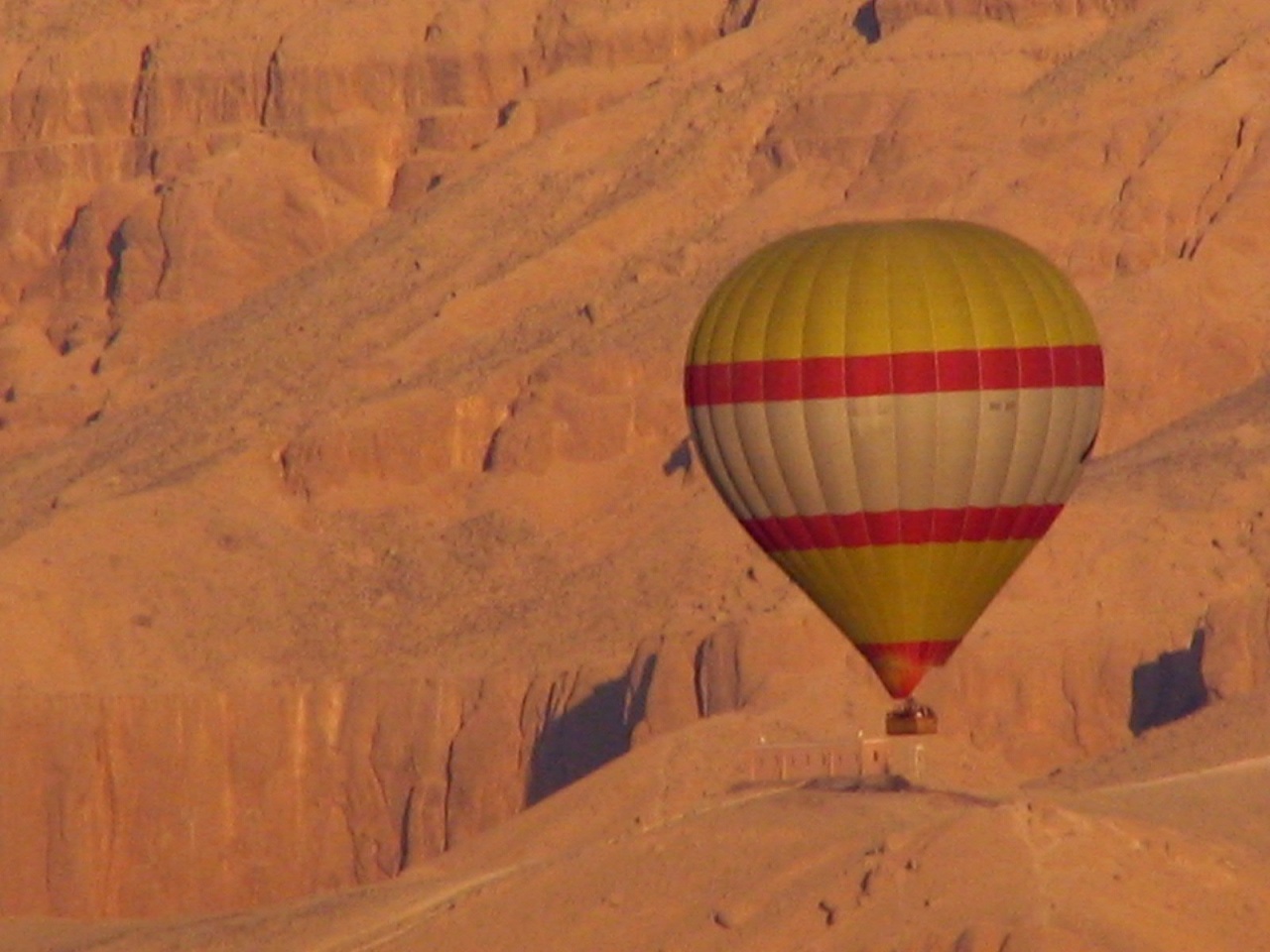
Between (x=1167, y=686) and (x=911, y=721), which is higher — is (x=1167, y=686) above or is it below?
below

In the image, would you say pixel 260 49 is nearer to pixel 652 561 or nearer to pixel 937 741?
pixel 652 561

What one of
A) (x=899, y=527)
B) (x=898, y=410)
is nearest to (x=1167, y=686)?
(x=899, y=527)

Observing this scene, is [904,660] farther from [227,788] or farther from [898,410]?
[227,788]

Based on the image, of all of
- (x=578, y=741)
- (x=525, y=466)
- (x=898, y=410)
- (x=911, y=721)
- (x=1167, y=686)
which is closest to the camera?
(x=911, y=721)

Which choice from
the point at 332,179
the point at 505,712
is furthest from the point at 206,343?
the point at 505,712

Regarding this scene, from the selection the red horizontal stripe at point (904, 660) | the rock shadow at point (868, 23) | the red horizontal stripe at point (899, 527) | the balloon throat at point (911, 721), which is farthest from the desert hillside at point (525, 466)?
the red horizontal stripe at point (899, 527)

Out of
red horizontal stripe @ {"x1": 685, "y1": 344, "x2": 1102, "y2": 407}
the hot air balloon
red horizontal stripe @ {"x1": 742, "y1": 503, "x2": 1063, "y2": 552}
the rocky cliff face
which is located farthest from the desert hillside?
red horizontal stripe @ {"x1": 685, "y1": 344, "x2": 1102, "y2": 407}
